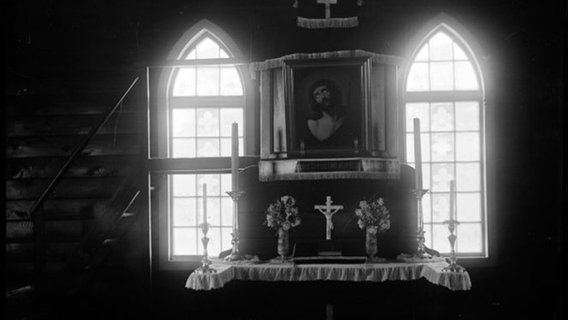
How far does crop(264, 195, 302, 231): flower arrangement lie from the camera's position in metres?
6.27

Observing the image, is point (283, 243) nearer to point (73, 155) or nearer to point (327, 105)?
point (327, 105)

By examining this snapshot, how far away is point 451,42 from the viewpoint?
23.9 ft

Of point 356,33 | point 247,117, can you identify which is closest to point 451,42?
point 356,33

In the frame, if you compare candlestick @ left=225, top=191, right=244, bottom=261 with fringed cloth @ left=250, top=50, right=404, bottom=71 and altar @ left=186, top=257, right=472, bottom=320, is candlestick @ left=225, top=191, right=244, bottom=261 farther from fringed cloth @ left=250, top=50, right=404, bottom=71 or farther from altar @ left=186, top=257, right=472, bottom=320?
fringed cloth @ left=250, top=50, right=404, bottom=71

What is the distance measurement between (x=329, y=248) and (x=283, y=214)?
58 cm

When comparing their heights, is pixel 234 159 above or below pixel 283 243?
above

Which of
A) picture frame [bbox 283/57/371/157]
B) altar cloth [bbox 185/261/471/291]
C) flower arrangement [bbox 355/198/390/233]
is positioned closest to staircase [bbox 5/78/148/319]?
altar cloth [bbox 185/261/471/291]

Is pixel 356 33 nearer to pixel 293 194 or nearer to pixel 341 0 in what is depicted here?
pixel 341 0

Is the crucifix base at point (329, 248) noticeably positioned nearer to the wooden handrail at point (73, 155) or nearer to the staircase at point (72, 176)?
the staircase at point (72, 176)

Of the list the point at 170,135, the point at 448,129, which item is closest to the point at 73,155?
the point at 170,135

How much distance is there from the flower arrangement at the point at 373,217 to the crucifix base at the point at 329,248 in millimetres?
325

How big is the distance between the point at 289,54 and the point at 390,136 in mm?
1338

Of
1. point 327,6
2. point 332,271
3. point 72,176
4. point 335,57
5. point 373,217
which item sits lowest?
point 332,271

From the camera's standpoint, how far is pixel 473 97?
7.19m
